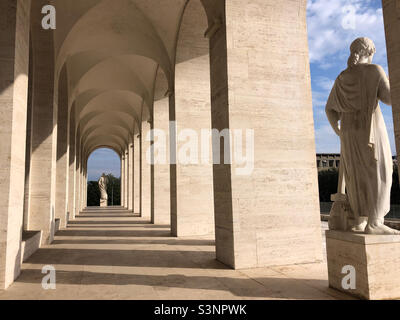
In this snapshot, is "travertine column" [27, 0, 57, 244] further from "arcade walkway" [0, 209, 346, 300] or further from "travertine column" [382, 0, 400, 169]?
"travertine column" [382, 0, 400, 169]

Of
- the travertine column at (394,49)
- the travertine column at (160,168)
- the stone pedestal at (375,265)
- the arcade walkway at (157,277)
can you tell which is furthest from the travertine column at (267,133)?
the travertine column at (160,168)

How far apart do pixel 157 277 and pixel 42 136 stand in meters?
6.63

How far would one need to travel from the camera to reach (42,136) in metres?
10.0

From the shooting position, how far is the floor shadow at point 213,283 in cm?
459

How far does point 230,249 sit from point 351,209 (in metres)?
2.55

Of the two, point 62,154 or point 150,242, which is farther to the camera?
point 62,154

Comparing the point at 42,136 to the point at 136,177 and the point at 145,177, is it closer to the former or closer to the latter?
the point at 145,177

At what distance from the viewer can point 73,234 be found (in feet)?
39.6

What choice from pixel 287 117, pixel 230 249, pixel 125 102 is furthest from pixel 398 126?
pixel 125 102

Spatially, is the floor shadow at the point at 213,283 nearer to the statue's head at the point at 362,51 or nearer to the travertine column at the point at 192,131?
the statue's head at the point at 362,51

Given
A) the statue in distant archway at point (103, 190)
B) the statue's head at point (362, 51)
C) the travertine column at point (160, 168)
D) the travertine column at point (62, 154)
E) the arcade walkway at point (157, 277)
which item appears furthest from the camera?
the statue in distant archway at point (103, 190)

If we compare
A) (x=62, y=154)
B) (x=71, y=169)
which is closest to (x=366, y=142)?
(x=62, y=154)

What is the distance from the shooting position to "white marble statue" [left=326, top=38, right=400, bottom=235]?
429 centimetres

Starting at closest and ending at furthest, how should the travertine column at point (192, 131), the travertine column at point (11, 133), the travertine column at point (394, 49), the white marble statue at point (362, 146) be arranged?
the travertine column at point (394, 49) < the white marble statue at point (362, 146) < the travertine column at point (11, 133) < the travertine column at point (192, 131)
